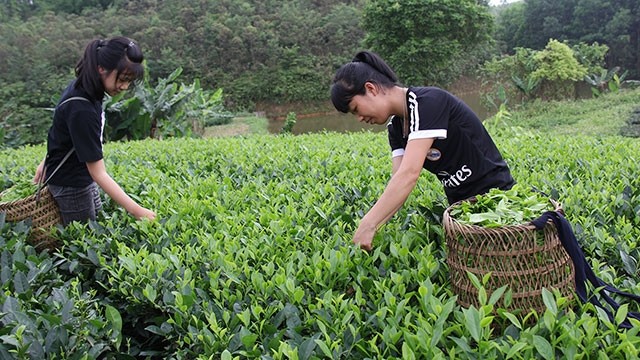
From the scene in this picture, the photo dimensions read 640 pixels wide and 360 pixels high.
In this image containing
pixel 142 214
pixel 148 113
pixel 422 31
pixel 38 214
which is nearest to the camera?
pixel 142 214

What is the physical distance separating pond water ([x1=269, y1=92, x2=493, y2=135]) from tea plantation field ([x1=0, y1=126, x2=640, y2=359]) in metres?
13.8

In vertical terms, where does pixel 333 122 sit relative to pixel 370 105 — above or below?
below

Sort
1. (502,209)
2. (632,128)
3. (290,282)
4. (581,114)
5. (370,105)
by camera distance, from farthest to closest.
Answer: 1. (581,114)
2. (632,128)
3. (370,105)
4. (290,282)
5. (502,209)

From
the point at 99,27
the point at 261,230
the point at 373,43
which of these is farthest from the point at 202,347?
the point at 99,27

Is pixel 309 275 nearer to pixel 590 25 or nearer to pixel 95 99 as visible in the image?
pixel 95 99

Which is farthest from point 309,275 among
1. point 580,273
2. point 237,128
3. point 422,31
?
point 422,31

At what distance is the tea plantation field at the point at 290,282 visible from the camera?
1.46m

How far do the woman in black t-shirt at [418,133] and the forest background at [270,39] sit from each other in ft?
63.6

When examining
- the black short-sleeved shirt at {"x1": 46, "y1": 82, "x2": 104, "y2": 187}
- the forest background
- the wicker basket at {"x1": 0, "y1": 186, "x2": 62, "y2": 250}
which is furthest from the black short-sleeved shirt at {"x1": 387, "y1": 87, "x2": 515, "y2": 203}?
the forest background

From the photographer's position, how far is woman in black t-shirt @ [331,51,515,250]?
6.07 ft

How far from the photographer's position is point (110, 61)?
234 centimetres

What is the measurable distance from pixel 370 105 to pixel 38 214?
1.85m

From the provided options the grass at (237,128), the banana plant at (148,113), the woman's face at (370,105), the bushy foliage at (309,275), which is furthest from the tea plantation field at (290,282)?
the grass at (237,128)

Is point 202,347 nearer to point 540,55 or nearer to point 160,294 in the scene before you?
point 160,294
